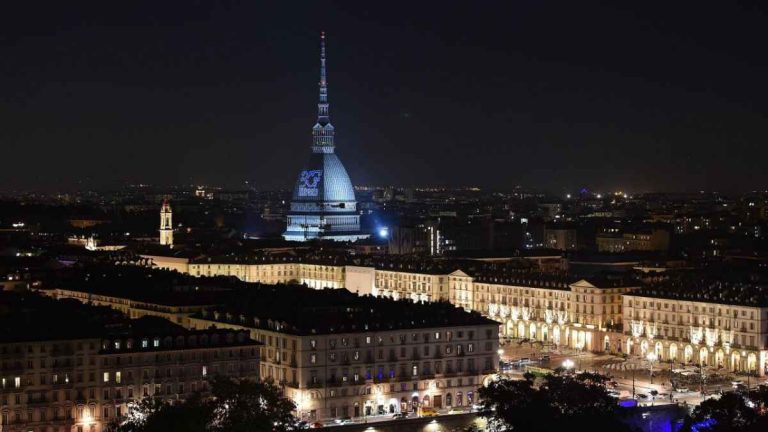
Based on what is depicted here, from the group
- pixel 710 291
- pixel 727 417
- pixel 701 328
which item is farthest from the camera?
pixel 710 291

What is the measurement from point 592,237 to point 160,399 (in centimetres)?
11777

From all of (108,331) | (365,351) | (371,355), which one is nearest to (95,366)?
(108,331)

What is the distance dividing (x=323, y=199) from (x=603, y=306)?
2887 inches

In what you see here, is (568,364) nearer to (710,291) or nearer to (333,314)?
(710,291)

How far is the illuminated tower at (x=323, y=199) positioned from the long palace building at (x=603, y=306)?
43396 millimetres

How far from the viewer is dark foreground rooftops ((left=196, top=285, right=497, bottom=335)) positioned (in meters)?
71.0

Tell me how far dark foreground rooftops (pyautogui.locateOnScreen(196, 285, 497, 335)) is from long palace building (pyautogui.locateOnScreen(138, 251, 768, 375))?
14.4m

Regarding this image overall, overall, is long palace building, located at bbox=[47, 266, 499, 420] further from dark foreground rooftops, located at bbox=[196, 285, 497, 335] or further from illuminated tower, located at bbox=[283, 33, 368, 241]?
illuminated tower, located at bbox=[283, 33, 368, 241]

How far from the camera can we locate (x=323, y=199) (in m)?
→ 165

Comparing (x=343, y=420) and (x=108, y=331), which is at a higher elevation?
(x=108, y=331)

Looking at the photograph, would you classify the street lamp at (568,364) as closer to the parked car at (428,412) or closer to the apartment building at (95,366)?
the parked car at (428,412)

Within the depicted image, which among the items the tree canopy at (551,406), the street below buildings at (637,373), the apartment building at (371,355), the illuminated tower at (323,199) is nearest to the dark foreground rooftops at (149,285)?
the apartment building at (371,355)

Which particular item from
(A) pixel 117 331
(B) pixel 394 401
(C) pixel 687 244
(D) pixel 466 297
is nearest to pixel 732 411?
(B) pixel 394 401

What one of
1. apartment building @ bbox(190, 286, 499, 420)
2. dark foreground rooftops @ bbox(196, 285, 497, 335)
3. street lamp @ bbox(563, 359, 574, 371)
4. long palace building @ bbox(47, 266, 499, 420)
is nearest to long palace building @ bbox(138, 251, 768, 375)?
street lamp @ bbox(563, 359, 574, 371)
